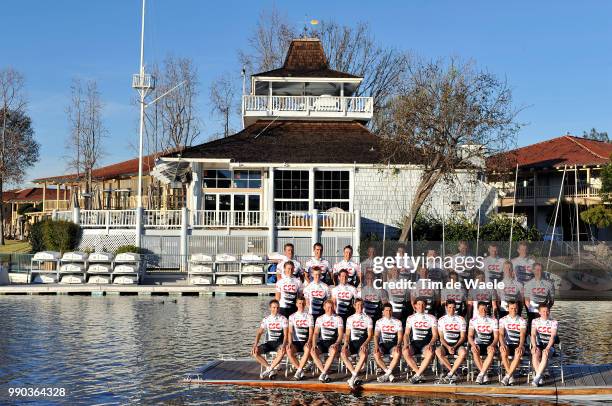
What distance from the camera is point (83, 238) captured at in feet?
127

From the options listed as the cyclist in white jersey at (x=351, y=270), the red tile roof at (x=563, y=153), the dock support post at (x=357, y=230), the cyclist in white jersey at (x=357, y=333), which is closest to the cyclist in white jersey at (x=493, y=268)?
the cyclist in white jersey at (x=351, y=270)

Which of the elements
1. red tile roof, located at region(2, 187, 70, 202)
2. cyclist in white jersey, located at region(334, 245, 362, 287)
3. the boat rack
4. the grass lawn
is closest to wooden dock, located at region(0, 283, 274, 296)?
the boat rack

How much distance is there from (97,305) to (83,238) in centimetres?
1093

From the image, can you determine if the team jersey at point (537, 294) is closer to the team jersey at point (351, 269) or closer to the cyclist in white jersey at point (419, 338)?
the cyclist in white jersey at point (419, 338)

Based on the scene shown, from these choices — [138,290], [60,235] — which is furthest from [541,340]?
[60,235]

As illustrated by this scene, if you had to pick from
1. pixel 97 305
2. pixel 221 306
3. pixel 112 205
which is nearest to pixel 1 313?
pixel 97 305

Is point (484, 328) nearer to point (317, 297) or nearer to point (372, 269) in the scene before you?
point (372, 269)

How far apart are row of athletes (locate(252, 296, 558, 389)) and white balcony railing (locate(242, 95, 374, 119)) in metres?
29.5

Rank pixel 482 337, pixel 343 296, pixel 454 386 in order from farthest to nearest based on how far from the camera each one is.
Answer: pixel 343 296, pixel 482 337, pixel 454 386

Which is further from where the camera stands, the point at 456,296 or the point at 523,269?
the point at 523,269

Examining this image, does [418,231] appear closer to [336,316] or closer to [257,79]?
[257,79]

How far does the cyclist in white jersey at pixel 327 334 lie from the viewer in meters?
14.9

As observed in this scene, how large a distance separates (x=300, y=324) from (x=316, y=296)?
953 millimetres

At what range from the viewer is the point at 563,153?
54.2 metres
